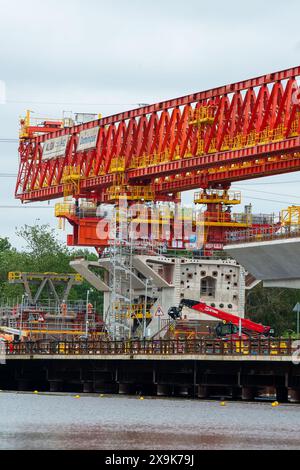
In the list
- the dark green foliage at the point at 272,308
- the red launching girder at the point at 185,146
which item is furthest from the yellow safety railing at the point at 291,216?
the dark green foliage at the point at 272,308

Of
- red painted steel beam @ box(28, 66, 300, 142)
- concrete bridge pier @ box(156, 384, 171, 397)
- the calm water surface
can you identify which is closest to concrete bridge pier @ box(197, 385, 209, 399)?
the calm water surface

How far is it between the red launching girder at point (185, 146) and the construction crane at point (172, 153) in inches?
2.6

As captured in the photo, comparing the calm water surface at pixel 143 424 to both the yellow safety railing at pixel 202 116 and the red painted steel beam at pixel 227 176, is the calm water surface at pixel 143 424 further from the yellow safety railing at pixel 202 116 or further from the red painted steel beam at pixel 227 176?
the yellow safety railing at pixel 202 116

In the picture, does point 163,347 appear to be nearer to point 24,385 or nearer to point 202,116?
point 24,385

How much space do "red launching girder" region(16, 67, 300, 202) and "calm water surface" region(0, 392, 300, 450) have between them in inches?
799

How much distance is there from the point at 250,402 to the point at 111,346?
15.6m

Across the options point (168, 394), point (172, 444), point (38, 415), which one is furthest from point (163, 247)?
point (172, 444)

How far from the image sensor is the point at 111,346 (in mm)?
99562

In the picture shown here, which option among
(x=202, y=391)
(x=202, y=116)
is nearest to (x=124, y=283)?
(x=202, y=116)

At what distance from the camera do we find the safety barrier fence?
82750mm

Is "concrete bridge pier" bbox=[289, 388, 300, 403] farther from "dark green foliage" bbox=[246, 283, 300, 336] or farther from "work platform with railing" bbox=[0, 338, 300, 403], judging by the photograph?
"dark green foliage" bbox=[246, 283, 300, 336]

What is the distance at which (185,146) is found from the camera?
11062 cm

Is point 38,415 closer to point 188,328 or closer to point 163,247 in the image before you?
point 188,328

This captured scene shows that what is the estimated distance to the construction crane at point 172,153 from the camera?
10093 cm
